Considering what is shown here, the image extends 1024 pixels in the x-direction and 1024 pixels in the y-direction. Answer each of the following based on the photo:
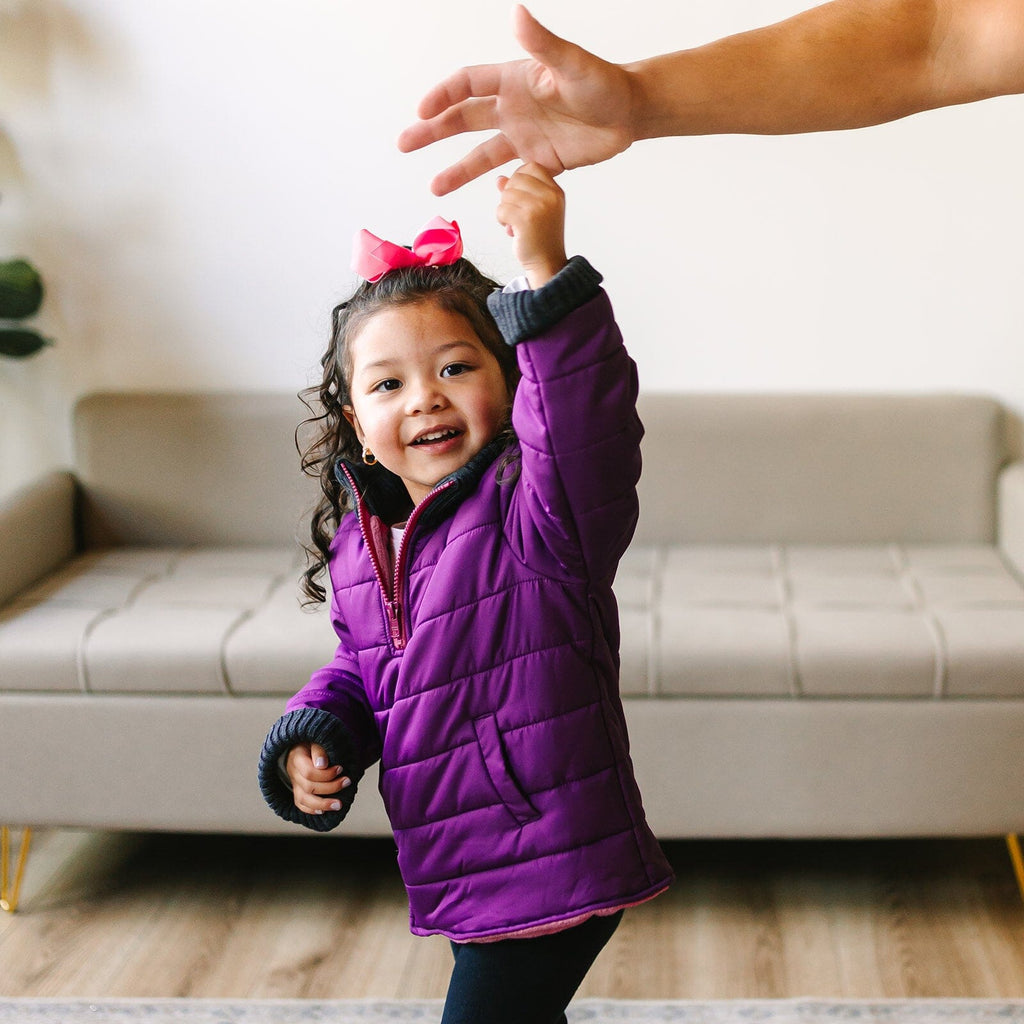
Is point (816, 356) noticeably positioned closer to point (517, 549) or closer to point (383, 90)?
point (383, 90)

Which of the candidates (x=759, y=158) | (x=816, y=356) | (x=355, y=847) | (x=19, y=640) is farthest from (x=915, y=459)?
(x=19, y=640)

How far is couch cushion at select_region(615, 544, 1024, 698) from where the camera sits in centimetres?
222

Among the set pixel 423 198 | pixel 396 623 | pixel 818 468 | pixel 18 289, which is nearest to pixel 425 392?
pixel 396 623

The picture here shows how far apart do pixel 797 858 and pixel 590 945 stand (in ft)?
4.59

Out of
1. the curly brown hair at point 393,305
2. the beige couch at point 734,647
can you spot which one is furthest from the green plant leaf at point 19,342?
the curly brown hair at point 393,305

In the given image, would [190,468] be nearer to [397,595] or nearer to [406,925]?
[406,925]

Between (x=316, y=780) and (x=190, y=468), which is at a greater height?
(x=316, y=780)

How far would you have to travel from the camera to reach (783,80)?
3.35 ft

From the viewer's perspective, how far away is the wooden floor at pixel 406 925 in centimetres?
208

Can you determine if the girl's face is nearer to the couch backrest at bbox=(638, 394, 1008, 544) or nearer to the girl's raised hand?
the girl's raised hand

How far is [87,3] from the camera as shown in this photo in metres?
3.03

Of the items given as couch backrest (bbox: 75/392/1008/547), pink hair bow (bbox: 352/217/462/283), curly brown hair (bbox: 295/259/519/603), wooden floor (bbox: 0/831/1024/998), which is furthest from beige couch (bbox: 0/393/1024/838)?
pink hair bow (bbox: 352/217/462/283)

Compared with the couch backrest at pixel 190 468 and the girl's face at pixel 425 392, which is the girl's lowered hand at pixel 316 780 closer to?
the girl's face at pixel 425 392

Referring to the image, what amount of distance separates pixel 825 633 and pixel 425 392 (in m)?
1.28
